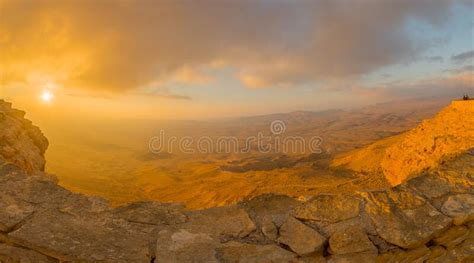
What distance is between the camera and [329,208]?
4.43 meters

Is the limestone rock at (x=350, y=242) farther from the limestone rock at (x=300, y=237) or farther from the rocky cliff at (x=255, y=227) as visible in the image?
the limestone rock at (x=300, y=237)

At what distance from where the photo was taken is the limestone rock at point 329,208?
4328 mm

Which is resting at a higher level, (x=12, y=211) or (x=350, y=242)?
(x=12, y=211)

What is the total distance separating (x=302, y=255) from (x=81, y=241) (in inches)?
97.3

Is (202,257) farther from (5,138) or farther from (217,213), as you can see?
(5,138)

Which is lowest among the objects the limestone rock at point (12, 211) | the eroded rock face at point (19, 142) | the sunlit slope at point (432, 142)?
the sunlit slope at point (432, 142)

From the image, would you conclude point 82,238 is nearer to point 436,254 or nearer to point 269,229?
point 269,229

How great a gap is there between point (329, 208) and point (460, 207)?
152 centimetres

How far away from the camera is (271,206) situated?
4.81 meters

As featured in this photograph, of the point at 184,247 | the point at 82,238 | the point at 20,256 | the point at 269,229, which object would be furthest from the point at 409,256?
the point at 20,256

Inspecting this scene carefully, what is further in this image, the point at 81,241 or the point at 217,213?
the point at 217,213

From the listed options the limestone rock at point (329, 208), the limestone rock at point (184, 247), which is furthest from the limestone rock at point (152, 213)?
the limestone rock at point (329, 208)

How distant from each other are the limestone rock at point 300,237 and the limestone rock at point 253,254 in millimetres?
110

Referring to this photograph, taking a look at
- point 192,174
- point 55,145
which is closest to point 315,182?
point 192,174
